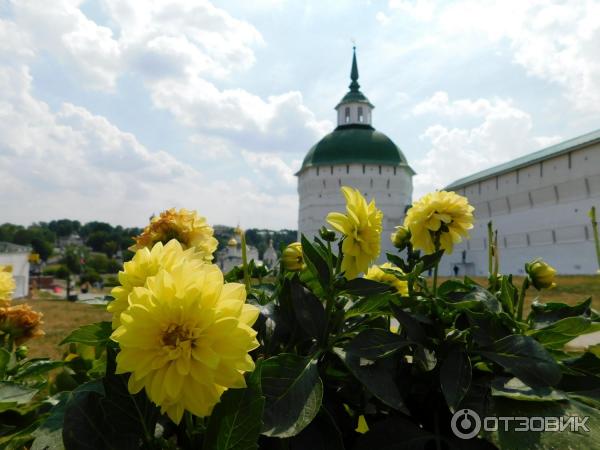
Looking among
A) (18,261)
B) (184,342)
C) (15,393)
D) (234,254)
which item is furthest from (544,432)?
(18,261)

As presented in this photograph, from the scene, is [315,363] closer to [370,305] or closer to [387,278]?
[370,305]

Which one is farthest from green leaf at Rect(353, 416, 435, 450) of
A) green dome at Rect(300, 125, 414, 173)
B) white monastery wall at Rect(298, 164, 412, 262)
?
green dome at Rect(300, 125, 414, 173)

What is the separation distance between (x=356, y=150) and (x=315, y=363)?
25799 millimetres

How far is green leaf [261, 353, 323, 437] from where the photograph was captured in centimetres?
43

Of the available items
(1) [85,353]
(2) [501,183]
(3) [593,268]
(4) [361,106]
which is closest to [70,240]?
(4) [361,106]

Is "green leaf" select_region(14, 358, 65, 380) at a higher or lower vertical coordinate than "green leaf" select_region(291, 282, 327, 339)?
lower

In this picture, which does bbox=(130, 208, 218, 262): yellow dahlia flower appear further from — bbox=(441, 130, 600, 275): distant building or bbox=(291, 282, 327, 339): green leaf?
bbox=(441, 130, 600, 275): distant building

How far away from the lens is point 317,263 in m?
0.58

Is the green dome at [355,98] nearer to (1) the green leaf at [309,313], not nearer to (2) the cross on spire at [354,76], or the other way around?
(2) the cross on spire at [354,76]

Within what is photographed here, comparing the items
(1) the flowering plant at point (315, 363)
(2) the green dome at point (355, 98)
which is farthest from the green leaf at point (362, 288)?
(2) the green dome at point (355, 98)

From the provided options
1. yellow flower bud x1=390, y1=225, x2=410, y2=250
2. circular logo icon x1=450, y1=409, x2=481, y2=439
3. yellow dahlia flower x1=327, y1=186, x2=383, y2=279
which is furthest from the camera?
yellow flower bud x1=390, y1=225, x2=410, y2=250

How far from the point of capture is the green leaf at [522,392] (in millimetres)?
447

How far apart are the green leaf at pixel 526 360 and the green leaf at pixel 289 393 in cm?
22

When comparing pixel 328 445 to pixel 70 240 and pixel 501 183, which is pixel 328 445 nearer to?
pixel 501 183
